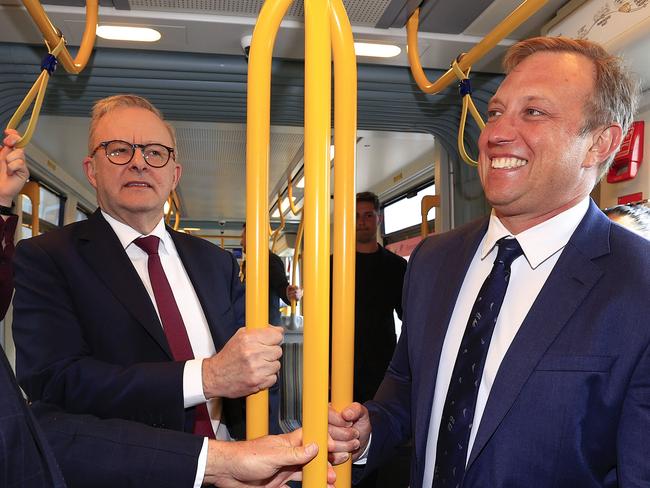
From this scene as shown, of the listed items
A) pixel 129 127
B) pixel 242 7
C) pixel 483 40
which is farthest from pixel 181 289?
pixel 242 7

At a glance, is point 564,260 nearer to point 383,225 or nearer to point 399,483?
point 399,483

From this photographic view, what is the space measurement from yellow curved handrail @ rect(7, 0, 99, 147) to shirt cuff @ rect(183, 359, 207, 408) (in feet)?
2.74

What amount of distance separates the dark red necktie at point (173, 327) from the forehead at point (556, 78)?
104 cm

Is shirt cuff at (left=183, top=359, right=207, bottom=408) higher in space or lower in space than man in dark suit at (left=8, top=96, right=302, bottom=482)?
lower

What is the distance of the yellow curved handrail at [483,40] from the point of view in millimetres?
1731

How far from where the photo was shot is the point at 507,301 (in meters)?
1.36

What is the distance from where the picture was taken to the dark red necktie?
154 centimetres

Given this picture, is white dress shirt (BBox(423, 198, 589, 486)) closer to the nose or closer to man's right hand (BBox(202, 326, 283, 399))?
man's right hand (BBox(202, 326, 283, 399))

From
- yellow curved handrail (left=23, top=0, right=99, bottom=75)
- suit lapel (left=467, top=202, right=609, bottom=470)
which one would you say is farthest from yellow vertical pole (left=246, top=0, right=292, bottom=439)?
yellow curved handrail (left=23, top=0, right=99, bottom=75)

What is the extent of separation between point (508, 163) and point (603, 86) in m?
0.30

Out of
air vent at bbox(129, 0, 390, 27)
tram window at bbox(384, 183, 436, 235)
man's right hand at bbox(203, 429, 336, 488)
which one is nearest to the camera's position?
man's right hand at bbox(203, 429, 336, 488)

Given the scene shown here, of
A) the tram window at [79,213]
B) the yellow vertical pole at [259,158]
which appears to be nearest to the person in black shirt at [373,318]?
the yellow vertical pole at [259,158]

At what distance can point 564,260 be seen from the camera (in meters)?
1.28

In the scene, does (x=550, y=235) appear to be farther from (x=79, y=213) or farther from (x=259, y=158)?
(x=79, y=213)
